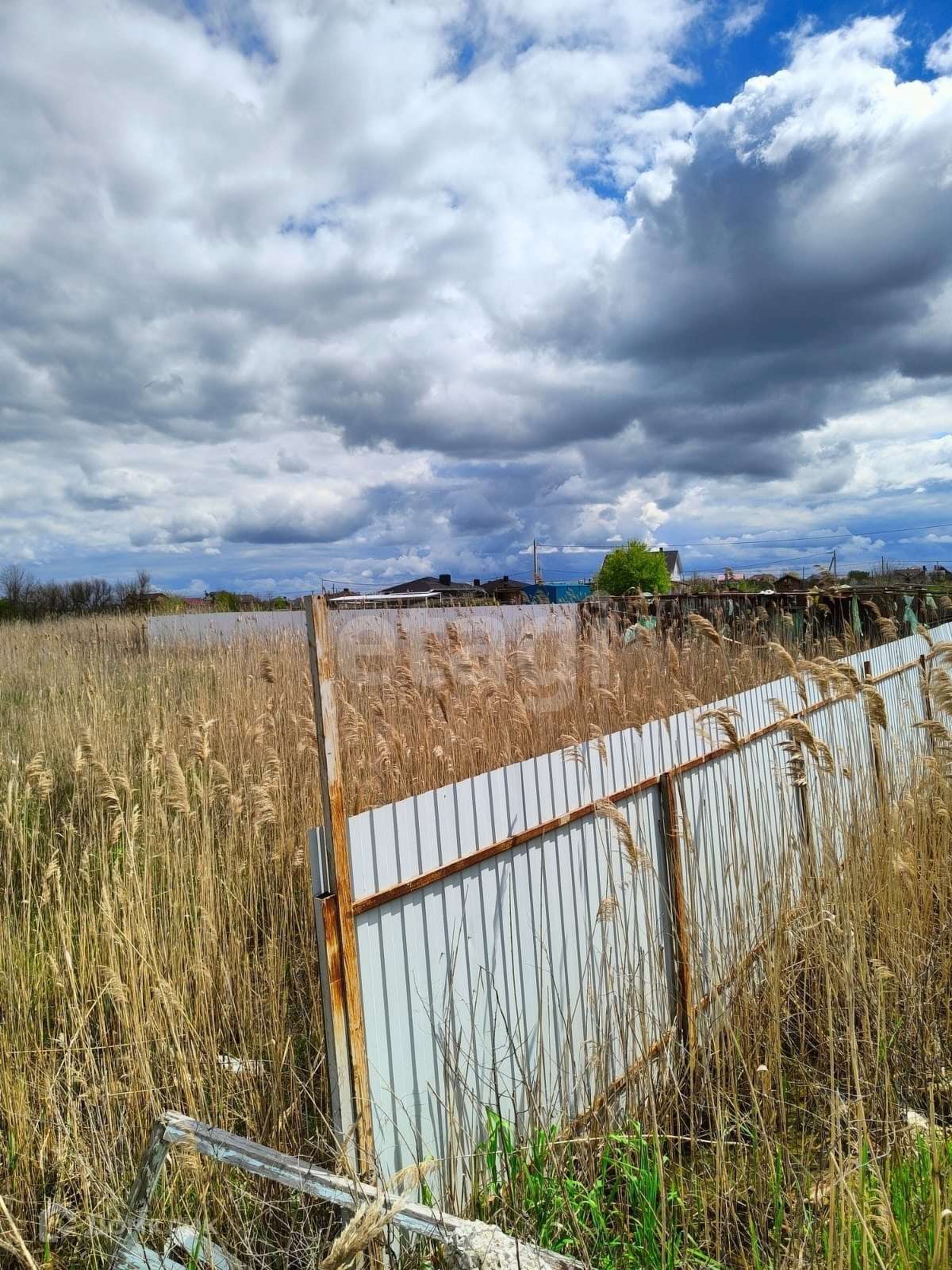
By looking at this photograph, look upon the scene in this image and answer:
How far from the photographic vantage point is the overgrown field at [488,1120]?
1.89 meters

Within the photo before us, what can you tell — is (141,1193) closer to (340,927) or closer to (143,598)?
(340,927)

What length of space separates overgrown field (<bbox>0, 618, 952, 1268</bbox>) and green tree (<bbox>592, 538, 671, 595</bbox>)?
85.8ft

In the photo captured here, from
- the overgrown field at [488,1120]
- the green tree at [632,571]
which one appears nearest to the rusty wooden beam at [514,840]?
the overgrown field at [488,1120]

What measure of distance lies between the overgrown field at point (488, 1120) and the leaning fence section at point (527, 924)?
0.60ft

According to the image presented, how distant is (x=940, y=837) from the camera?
4074 mm

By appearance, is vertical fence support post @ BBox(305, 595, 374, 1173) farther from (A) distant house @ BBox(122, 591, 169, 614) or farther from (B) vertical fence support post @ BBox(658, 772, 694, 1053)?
(A) distant house @ BBox(122, 591, 169, 614)

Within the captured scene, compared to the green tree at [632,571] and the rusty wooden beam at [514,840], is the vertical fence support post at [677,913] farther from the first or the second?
the green tree at [632,571]

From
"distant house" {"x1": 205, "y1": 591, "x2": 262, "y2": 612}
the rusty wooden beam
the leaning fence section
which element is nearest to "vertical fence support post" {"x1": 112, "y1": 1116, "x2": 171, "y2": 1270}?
the leaning fence section

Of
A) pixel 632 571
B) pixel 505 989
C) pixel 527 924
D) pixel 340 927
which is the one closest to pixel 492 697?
pixel 527 924

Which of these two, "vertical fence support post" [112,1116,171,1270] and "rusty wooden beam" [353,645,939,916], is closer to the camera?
"vertical fence support post" [112,1116,171,1270]

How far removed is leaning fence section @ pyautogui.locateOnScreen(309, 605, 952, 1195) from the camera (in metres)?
1.92

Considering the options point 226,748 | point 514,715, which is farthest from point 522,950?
point 226,748

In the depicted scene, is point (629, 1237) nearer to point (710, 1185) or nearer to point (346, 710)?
point (710, 1185)

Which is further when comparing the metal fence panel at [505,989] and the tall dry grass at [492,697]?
the tall dry grass at [492,697]
